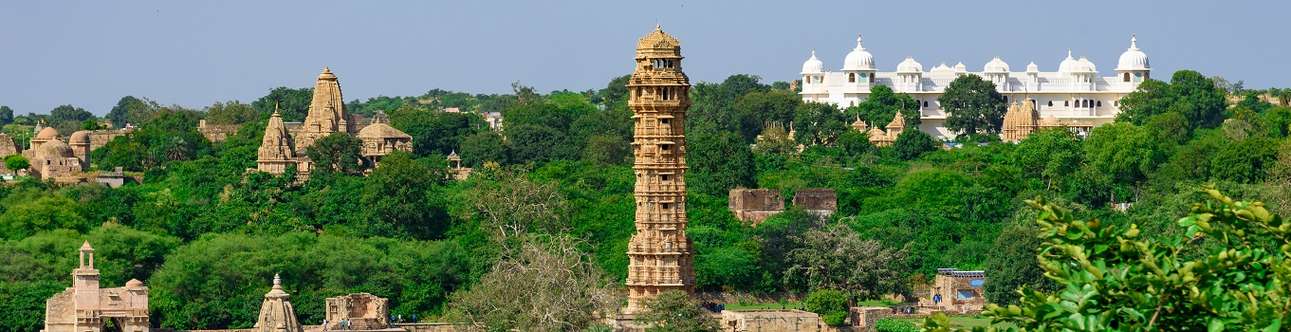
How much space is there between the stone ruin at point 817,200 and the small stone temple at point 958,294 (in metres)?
7.86

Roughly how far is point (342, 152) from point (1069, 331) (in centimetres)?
5148

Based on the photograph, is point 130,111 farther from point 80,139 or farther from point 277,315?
point 277,315

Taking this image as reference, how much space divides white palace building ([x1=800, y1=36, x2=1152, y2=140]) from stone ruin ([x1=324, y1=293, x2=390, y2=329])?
36.1m

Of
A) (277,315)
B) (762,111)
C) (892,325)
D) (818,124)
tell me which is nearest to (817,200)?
(892,325)

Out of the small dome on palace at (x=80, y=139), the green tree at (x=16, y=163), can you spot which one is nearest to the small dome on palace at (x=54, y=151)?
the green tree at (x=16, y=163)

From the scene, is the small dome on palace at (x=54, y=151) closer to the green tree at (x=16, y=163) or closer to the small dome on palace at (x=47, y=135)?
the green tree at (x=16, y=163)

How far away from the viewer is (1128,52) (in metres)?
87.9

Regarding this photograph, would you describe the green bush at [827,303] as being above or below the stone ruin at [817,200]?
below

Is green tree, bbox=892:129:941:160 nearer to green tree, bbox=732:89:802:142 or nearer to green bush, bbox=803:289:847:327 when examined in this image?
green tree, bbox=732:89:802:142

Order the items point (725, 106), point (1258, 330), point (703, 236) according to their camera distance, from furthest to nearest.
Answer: point (725, 106)
point (703, 236)
point (1258, 330)

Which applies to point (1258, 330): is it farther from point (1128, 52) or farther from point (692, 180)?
point (1128, 52)

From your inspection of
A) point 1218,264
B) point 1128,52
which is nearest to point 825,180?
point 1128,52

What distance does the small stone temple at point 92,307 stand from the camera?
44.4m

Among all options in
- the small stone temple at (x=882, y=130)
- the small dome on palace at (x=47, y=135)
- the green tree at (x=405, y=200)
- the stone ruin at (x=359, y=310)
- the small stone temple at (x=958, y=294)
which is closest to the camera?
the stone ruin at (x=359, y=310)
